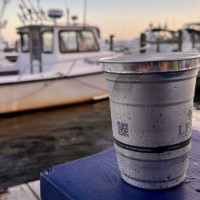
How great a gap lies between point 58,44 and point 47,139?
141 inches

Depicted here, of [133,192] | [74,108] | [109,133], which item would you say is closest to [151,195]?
[133,192]

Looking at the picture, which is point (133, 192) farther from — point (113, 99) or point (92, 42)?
point (92, 42)

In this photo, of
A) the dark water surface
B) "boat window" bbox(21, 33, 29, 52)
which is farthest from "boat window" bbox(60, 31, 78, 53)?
the dark water surface

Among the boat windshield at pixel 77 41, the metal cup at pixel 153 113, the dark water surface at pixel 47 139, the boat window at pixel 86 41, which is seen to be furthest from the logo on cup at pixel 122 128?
the boat window at pixel 86 41

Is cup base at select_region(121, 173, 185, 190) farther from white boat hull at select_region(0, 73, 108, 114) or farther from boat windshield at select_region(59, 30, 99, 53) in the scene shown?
boat windshield at select_region(59, 30, 99, 53)

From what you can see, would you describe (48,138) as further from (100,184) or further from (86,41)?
(100,184)

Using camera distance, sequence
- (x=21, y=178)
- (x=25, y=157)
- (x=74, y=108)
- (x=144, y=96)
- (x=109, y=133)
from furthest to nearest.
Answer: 1. (x=74, y=108)
2. (x=109, y=133)
3. (x=25, y=157)
4. (x=21, y=178)
5. (x=144, y=96)

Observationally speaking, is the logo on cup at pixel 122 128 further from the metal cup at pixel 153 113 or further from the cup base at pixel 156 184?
the cup base at pixel 156 184

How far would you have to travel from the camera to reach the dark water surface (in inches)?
197

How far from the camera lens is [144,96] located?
3.94 feet

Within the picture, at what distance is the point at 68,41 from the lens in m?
9.18

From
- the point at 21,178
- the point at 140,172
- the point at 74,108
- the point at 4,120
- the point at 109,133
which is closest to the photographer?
the point at 140,172

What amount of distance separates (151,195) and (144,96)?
458 millimetres

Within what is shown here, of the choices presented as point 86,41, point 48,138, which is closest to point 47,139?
point 48,138
